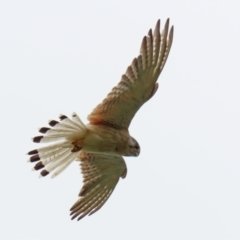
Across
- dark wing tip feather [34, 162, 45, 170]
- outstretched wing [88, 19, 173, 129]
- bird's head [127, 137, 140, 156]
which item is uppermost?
outstretched wing [88, 19, 173, 129]

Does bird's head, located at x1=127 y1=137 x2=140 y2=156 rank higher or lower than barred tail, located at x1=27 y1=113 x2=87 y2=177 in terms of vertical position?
higher

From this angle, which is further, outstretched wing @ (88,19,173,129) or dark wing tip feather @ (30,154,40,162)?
dark wing tip feather @ (30,154,40,162)

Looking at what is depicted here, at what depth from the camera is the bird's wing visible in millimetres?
17922

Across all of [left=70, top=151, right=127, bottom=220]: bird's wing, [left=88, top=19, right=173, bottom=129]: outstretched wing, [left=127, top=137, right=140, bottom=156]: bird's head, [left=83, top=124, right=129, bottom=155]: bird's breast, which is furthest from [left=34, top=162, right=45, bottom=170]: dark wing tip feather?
[left=127, top=137, right=140, bottom=156]: bird's head

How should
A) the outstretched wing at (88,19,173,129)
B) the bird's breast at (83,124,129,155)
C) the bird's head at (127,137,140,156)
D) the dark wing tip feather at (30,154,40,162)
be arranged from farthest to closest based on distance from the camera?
1. the dark wing tip feather at (30,154,40,162)
2. the bird's head at (127,137,140,156)
3. the bird's breast at (83,124,129,155)
4. the outstretched wing at (88,19,173,129)

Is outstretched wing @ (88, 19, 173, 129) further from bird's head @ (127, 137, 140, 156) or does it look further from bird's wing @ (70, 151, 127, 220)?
bird's wing @ (70, 151, 127, 220)

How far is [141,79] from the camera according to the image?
16172mm

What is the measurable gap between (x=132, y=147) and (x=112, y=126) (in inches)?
20.3

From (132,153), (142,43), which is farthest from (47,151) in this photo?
(142,43)

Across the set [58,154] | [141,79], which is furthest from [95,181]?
[141,79]

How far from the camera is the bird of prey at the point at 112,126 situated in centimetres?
1611

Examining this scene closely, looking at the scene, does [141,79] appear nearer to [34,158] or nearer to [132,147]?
[132,147]

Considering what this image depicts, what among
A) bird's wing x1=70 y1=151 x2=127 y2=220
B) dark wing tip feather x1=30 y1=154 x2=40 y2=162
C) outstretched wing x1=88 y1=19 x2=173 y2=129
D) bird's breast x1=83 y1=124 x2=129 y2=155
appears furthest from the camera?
bird's wing x1=70 y1=151 x2=127 y2=220

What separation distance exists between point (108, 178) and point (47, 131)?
2401 millimetres
